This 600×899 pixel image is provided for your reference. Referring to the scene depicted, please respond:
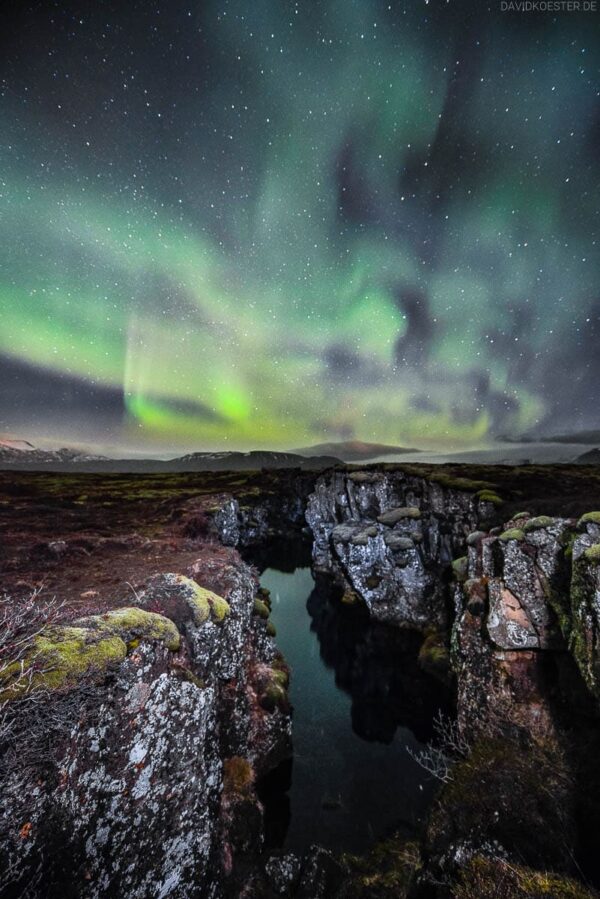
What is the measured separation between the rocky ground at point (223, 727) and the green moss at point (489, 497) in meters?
8.03

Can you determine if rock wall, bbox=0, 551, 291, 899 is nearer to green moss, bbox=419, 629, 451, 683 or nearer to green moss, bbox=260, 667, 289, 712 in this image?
green moss, bbox=260, 667, 289, 712

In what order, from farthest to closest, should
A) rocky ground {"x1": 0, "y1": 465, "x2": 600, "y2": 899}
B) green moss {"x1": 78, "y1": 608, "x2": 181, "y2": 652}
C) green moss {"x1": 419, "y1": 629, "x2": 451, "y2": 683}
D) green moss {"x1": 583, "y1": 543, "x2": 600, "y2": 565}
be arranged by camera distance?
green moss {"x1": 419, "y1": 629, "x2": 451, "y2": 683}, green moss {"x1": 583, "y1": 543, "x2": 600, "y2": 565}, green moss {"x1": 78, "y1": 608, "x2": 181, "y2": 652}, rocky ground {"x1": 0, "y1": 465, "x2": 600, "y2": 899}

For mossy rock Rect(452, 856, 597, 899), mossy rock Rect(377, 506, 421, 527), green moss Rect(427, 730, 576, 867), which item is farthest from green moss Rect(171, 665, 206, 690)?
mossy rock Rect(377, 506, 421, 527)

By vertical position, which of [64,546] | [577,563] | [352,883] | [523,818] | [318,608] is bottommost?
[318,608]

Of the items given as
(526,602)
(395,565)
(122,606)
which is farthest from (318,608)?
(122,606)

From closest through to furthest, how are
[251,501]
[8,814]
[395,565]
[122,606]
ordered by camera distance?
[8,814] < [122,606] < [395,565] < [251,501]

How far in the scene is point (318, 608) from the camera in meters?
48.6

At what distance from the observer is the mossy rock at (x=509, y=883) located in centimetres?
957

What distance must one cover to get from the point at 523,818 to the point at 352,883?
6.92m

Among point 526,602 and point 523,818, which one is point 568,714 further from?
point 523,818

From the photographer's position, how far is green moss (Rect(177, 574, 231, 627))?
15375 mm

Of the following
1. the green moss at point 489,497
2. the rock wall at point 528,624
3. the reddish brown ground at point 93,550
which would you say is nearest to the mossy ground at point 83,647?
the reddish brown ground at point 93,550

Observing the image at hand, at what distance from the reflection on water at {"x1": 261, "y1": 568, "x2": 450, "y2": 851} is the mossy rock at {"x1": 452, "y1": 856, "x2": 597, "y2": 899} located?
25.3ft

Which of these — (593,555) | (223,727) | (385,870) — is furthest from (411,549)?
(223,727)
